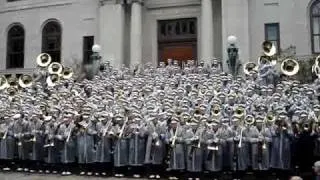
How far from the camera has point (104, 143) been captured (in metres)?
17.2

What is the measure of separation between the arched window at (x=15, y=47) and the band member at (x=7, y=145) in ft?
53.0

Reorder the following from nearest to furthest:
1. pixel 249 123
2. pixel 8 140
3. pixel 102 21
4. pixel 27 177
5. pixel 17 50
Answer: pixel 249 123, pixel 27 177, pixel 8 140, pixel 102 21, pixel 17 50

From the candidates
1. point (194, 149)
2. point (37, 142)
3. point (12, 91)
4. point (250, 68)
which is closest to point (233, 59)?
point (250, 68)

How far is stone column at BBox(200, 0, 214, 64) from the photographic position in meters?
28.5

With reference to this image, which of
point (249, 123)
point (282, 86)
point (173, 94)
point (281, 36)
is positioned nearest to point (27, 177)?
point (173, 94)

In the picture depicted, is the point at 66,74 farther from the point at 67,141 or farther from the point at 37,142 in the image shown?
the point at 67,141

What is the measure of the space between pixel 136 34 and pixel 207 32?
3623mm

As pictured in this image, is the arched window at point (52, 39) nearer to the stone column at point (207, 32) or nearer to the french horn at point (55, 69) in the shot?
the french horn at point (55, 69)

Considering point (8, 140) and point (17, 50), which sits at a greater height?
point (17, 50)

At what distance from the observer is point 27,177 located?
1719 cm

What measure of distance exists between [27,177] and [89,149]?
6.23 ft

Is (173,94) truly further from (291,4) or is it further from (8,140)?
(291,4)

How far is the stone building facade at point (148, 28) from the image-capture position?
2866 centimetres

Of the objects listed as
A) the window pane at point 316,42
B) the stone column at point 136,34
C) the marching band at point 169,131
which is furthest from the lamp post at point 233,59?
the stone column at point 136,34
